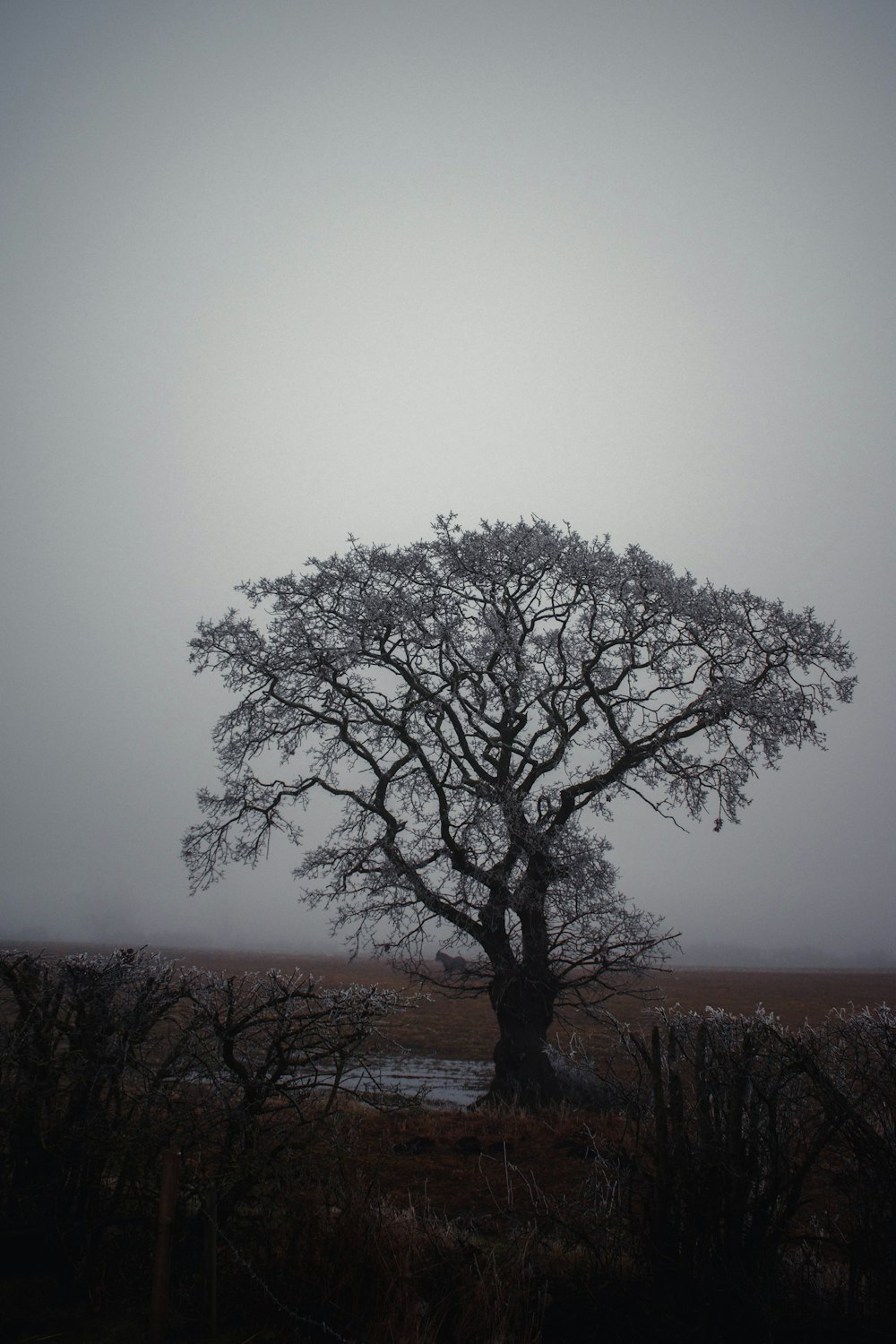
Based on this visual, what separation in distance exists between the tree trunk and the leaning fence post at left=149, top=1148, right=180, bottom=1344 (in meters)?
9.12

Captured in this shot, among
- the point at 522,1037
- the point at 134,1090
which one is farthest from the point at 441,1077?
the point at 134,1090

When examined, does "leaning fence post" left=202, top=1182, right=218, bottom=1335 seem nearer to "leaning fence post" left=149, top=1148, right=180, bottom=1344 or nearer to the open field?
"leaning fence post" left=149, top=1148, right=180, bottom=1344

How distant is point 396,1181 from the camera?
25.9 ft

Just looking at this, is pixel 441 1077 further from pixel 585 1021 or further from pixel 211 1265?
pixel 211 1265

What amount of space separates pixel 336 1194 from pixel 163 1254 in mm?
1330

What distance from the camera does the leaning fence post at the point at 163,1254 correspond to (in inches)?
146

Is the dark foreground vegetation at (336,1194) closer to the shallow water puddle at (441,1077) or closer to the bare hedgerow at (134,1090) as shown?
the bare hedgerow at (134,1090)

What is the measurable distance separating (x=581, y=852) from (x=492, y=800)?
1808 mm

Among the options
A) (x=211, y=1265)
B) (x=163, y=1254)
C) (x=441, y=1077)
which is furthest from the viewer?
(x=441, y=1077)

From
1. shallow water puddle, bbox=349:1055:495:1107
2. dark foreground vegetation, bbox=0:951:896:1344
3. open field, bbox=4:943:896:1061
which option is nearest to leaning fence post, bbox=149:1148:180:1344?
dark foreground vegetation, bbox=0:951:896:1344

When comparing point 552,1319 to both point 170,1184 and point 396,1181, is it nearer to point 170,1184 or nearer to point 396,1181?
point 170,1184

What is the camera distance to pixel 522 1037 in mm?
12945

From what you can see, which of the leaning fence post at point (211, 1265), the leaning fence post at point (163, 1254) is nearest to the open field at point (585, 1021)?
the leaning fence post at point (211, 1265)

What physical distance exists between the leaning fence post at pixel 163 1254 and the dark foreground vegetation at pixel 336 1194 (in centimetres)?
3
